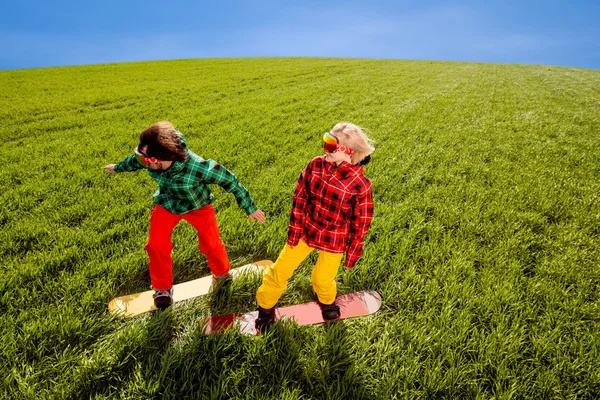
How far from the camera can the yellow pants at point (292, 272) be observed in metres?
2.34

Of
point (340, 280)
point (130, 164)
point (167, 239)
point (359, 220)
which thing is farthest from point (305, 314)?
point (130, 164)

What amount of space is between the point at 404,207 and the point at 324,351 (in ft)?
8.51

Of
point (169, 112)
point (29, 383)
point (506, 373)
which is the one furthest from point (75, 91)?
point (506, 373)

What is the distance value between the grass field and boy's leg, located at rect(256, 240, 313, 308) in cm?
27

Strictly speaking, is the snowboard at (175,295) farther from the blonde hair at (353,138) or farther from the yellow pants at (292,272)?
the blonde hair at (353,138)

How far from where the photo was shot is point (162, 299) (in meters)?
2.52

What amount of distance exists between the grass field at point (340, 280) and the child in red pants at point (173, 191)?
1.33 feet

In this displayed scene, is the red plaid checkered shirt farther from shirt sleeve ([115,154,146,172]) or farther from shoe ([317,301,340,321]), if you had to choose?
shirt sleeve ([115,154,146,172])

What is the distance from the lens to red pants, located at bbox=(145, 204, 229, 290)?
244 centimetres

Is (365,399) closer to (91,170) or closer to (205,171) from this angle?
(205,171)

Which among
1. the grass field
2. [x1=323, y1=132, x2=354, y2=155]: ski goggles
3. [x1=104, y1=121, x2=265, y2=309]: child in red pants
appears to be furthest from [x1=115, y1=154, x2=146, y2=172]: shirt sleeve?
[x1=323, y1=132, x2=354, y2=155]: ski goggles

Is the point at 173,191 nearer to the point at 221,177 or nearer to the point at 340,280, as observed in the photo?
the point at 221,177

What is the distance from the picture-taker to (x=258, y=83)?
16.3m

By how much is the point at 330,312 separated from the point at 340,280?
22.2 inches
